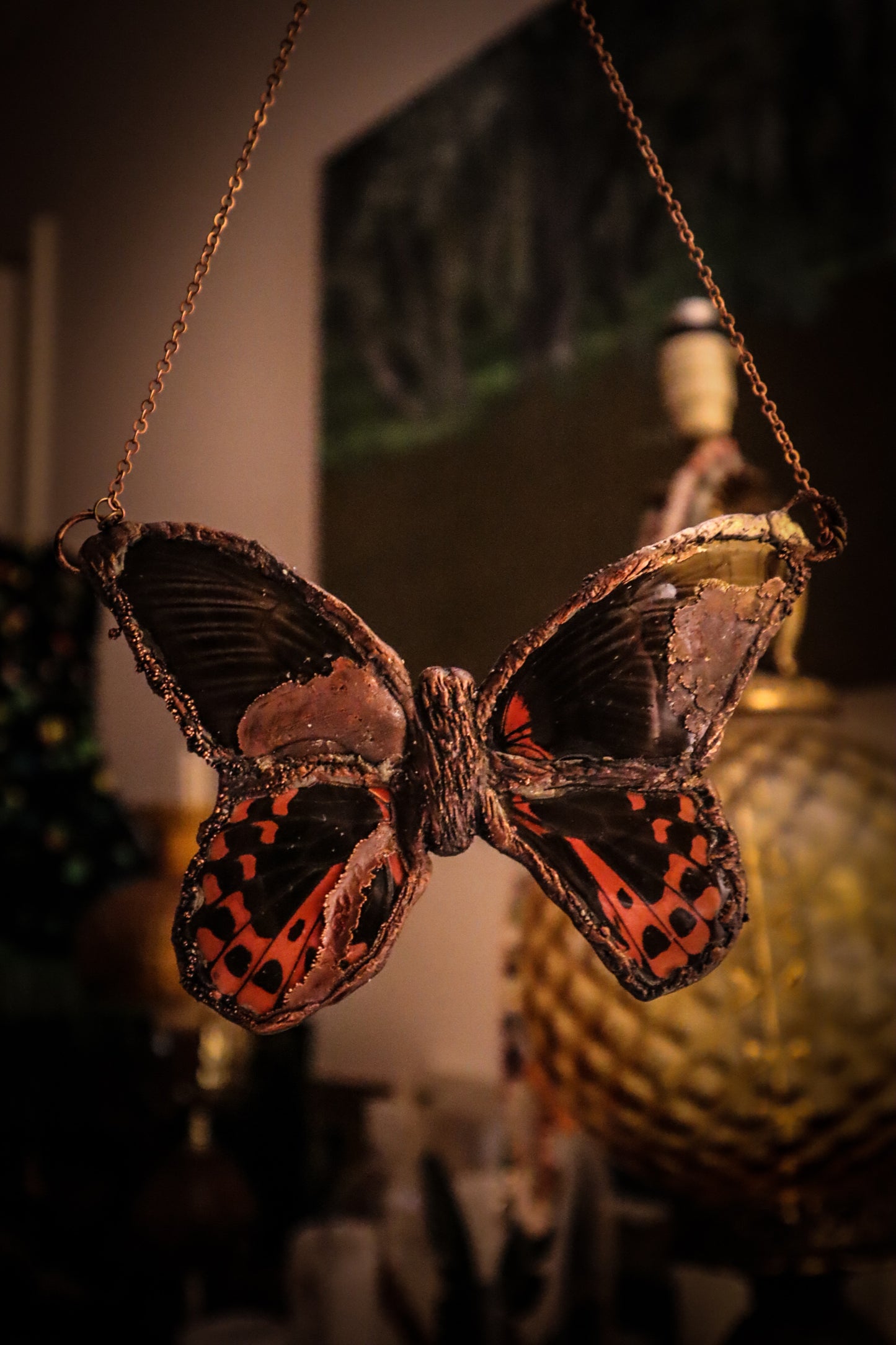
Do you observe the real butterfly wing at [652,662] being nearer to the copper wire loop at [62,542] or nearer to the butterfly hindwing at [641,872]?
the butterfly hindwing at [641,872]

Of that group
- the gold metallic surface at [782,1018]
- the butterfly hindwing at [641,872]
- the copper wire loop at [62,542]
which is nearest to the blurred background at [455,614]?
the gold metallic surface at [782,1018]

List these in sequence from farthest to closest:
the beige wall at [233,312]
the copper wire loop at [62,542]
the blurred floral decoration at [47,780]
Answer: the blurred floral decoration at [47,780], the beige wall at [233,312], the copper wire loop at [62,542]

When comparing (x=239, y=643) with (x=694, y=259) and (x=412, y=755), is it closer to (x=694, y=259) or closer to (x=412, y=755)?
(x=412, y=755)

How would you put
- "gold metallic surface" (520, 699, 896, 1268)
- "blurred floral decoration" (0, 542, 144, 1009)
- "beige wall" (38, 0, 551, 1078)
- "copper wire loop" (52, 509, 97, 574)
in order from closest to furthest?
1. "copper wire loop" (52, 509, 97, 574)
2. "gold metallic surface" (520, 699, 896, 1268)
3. "beige wall" (38, 0, 551, 1078)
4. "blurred floral decoration" (0, 542, 144, 1009)

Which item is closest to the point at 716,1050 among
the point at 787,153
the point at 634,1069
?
the point at 634,1069

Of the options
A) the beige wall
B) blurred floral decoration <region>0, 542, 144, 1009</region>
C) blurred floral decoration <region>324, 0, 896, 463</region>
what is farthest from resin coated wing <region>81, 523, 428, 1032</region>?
blurred floral decoration <region>0, 542, 144, 1009</region>


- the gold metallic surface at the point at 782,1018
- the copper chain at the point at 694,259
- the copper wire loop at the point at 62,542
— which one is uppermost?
the copper chain at the point at 694,259

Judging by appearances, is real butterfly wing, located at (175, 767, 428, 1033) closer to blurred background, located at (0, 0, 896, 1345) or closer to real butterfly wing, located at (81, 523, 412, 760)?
real butterfly wing, located at (81, 523, 412, 760)
